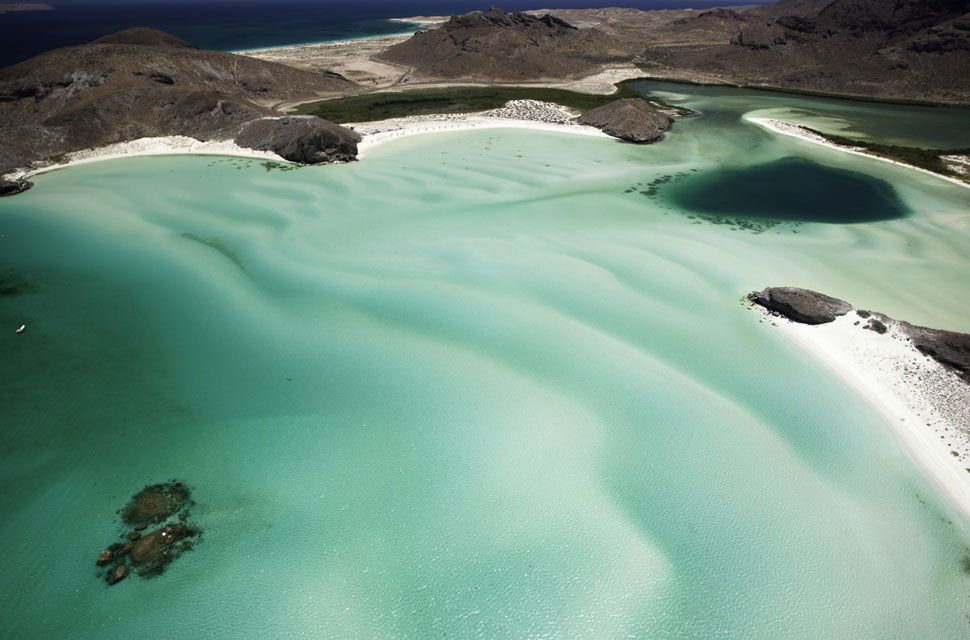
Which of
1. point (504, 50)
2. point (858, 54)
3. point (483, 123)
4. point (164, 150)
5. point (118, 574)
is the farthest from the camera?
point (504, 50)

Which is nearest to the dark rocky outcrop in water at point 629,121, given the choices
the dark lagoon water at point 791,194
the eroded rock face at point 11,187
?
the dark lagoon water at point 791,194

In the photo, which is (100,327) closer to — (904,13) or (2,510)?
(2,510)

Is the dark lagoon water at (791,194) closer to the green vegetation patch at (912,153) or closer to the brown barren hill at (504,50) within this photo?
the green vegetation patch at (912,153)

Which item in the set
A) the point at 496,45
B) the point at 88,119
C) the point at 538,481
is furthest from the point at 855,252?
the point at 496,45

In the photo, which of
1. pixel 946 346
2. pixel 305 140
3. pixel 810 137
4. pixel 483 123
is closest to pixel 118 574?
pixel 946 346

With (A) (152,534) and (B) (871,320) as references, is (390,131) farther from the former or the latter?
(A) (152,534)

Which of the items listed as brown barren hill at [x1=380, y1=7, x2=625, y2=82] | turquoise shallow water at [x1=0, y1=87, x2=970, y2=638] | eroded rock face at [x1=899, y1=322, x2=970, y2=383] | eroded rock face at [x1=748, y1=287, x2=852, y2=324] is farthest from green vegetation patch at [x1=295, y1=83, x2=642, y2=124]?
eroded rock face at [x1=899, y1=322, x2=970, y2=383]

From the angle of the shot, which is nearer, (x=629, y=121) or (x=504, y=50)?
(x=629, y=121)
